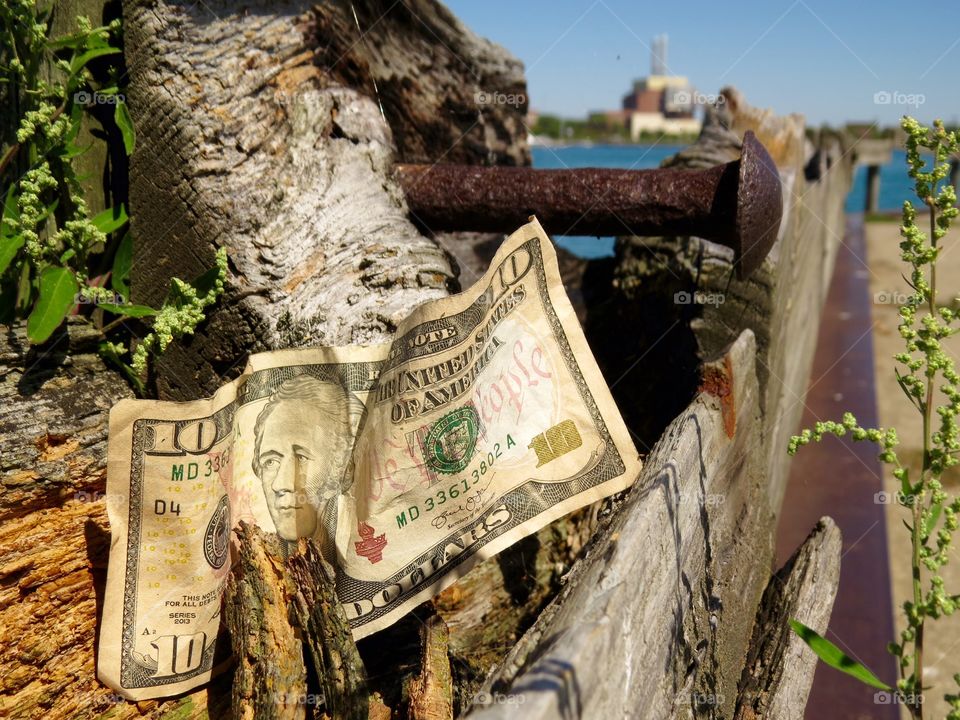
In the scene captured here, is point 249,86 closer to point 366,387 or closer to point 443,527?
point 366,387

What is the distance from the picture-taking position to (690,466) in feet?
5.37

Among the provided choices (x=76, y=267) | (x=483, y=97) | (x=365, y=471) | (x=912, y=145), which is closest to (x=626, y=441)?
(x=365, y=471)

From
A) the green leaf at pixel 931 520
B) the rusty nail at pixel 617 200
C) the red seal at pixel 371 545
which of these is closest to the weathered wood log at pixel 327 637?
the red seal at pixel 371 545

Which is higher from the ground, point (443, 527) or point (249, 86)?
point (249, 86)

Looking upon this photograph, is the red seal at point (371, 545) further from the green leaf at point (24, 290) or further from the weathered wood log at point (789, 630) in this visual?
the green leaf at point (24, 290)

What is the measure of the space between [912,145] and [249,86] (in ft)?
6.34

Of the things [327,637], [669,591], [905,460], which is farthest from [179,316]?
[905,460]

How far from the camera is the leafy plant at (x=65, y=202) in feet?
7.04

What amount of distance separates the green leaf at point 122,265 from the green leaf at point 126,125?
29 centimetres

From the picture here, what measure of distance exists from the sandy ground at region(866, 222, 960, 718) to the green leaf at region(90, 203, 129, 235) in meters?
2.36

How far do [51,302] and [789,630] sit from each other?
2.16 m

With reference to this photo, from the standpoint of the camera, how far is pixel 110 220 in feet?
7.95

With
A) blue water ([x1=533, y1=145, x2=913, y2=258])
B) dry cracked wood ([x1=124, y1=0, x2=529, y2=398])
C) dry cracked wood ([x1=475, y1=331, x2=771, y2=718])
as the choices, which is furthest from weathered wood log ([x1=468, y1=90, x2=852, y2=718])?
dry cracked wood ([x1=124, y1=0, x2=529, y2=398])

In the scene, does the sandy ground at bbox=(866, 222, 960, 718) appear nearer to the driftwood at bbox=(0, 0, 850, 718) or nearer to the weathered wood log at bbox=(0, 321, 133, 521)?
the driftwood at bbox=(0, 0, 850, 718)
